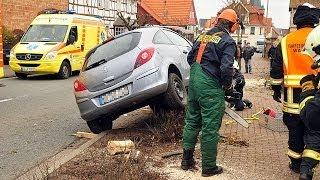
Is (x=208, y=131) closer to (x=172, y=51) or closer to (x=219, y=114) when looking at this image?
(x=219, y=114)

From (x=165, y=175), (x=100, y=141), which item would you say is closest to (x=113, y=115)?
(x=100, y=141)

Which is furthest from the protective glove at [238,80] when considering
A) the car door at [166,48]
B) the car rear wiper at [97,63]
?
the car rear wiper at [97,63]

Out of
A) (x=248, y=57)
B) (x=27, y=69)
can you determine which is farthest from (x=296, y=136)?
(x=248, y=57)

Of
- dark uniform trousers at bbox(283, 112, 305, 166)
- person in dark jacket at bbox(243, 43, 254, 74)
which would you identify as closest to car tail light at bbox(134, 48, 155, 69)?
dark uniform trousers at bbox(283, 112, 305, 166)

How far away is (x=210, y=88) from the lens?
523 centimetres

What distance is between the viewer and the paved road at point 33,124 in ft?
21.5

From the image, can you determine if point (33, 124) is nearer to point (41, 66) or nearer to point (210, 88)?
point (210, 88)

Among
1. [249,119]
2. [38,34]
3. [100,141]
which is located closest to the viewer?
[100,141]

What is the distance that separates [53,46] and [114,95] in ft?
37.1

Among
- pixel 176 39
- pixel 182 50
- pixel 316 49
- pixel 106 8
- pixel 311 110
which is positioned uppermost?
pixel 106 8

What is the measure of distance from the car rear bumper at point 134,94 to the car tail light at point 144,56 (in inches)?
7.0

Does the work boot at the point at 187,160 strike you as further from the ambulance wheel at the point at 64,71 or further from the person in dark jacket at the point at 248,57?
the person in dark jacket at the point at 248,57

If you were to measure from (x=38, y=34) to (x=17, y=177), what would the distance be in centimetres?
1381

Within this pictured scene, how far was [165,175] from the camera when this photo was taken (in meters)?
5.18
